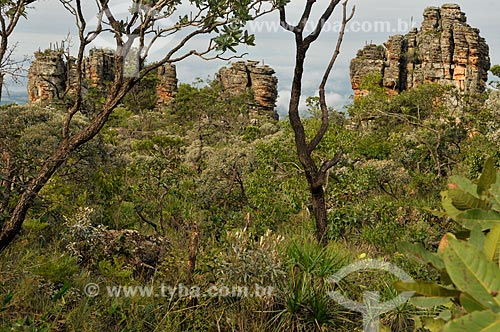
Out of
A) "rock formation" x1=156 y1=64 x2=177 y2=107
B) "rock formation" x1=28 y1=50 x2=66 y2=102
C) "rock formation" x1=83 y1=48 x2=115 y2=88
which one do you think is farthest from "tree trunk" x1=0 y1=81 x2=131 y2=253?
"rock formation" x1=156 y1=64 x2=177 y2=107

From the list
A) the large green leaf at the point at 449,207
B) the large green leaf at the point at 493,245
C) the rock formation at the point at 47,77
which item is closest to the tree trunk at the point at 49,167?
the large green leaf at the point at 449,207

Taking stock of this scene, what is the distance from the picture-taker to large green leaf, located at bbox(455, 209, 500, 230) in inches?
38.4

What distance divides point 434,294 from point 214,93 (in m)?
33.1

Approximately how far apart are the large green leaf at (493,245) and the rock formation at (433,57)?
3794 cm

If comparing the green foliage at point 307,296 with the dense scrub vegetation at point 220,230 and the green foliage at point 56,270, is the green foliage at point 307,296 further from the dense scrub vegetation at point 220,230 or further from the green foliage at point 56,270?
the green foliage at point 56,270

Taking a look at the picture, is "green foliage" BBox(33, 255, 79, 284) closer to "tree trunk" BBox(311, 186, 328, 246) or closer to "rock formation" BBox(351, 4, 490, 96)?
"tree trunk" BBox(311, 186, 328, 246)

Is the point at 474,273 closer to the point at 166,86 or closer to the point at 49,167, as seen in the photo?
the point at 49,167

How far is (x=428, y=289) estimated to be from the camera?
902 millimetres

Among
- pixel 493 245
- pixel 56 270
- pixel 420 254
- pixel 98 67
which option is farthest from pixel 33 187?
pixel 98 67

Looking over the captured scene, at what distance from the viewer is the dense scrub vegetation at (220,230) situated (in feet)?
13.1

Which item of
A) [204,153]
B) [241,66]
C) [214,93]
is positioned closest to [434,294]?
[204,153]

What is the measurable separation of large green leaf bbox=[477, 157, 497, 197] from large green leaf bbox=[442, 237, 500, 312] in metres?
0.32

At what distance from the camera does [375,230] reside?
6.45 metres

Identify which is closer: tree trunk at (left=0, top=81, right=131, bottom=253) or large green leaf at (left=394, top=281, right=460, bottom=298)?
large green leaf at (left=394, top=281, right=460, bottom=298)
